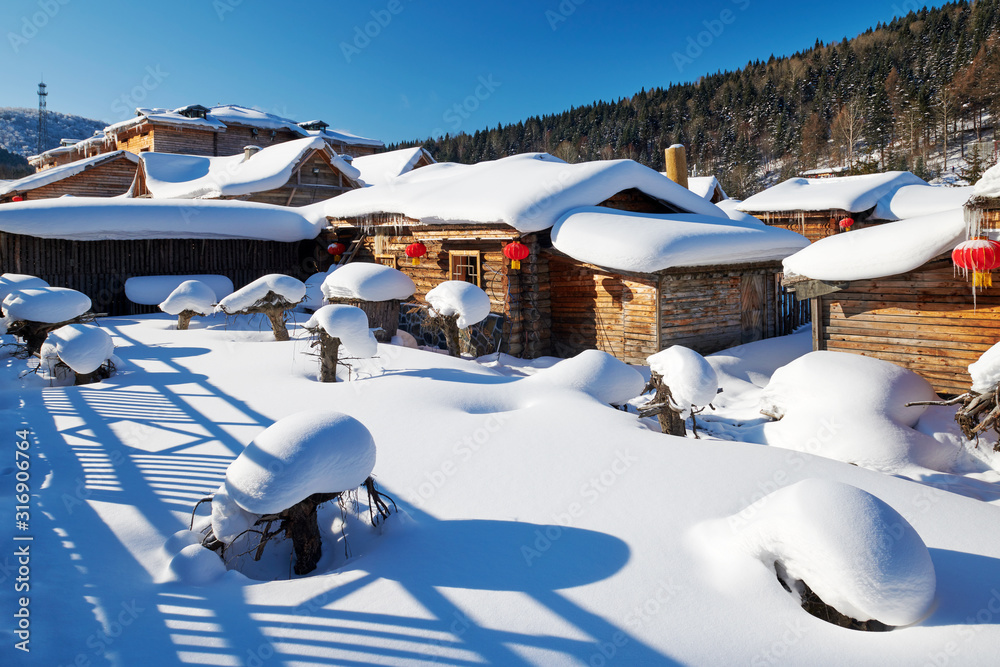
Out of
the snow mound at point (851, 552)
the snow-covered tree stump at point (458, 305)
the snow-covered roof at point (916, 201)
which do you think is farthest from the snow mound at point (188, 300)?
the snow-covered roof at point (916, 201)

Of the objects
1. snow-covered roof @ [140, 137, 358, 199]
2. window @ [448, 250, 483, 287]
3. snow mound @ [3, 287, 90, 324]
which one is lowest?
snow mound @ [3, 287, 90, 324]

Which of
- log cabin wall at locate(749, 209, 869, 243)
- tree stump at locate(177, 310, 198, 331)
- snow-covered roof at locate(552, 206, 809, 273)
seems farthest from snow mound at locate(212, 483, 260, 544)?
log cabin wall at locate(749, 209, 869, 243)

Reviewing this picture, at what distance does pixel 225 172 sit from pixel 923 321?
981 inches

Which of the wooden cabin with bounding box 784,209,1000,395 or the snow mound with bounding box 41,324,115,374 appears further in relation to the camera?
the wooden cabin with bounding box 784,209,1000,395

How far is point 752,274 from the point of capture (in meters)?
12.5

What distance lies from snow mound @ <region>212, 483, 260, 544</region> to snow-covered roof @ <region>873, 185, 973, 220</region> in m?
23.6

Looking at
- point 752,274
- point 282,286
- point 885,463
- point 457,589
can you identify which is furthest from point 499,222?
point 457,589

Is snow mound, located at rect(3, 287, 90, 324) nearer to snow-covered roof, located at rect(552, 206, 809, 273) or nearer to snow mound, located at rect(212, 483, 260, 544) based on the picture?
snow mound, located at rect(212, 483, 260, 544)

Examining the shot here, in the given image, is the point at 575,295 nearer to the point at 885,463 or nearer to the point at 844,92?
the point at 885,463

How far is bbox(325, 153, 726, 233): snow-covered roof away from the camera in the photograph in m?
11.8

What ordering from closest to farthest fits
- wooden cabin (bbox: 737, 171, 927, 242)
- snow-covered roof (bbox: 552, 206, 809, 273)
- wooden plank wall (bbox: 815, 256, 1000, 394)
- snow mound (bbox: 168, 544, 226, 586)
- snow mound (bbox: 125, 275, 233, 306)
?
snow mound (bbox: 168, 544, 226, 586) → wooden plank wall (bbox: 815, 256, 1000, 394) → snow-covered roof (bbox: 552, 206, 809, 273) → snow mound (bbox: 125, 275, 233, 306) → wooden cabin (bbox: 737, 171, 927, 242)

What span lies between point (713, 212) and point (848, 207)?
389 inches

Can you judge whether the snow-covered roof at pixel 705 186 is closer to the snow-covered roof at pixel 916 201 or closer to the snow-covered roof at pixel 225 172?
the snow-covered roof at pixel 916 201

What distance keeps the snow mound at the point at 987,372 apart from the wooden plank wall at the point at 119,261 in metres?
17.4
